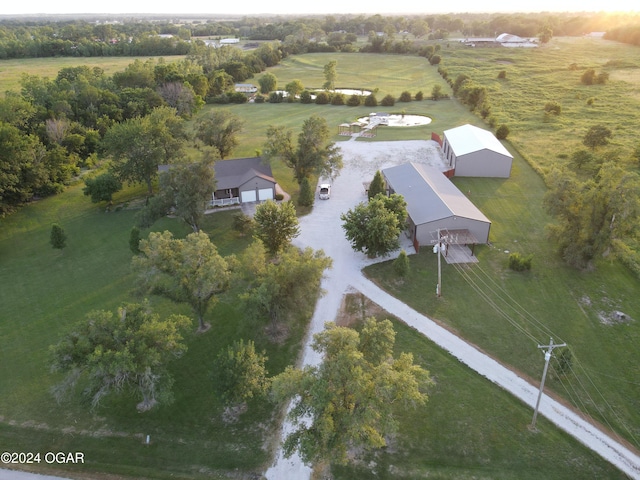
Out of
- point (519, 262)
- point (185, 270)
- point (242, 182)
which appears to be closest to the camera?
point (185, 270)

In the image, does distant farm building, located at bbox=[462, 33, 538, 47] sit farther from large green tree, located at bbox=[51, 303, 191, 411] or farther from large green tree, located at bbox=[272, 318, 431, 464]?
large green tree, located at bbox=[51, 303, 191, 411]

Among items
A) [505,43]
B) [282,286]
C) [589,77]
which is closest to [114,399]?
[282,286]

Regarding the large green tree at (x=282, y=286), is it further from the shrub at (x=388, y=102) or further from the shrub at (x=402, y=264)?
the shrub at (x=388, y=102)

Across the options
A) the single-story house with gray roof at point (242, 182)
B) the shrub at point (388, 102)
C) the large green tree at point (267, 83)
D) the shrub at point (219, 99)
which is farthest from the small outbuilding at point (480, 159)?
the large green tree at point (267, 83)

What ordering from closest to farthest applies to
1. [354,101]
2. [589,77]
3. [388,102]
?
[388,102] → [354,101] → [589,77]

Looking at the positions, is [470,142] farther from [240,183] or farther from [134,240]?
[134,240]
